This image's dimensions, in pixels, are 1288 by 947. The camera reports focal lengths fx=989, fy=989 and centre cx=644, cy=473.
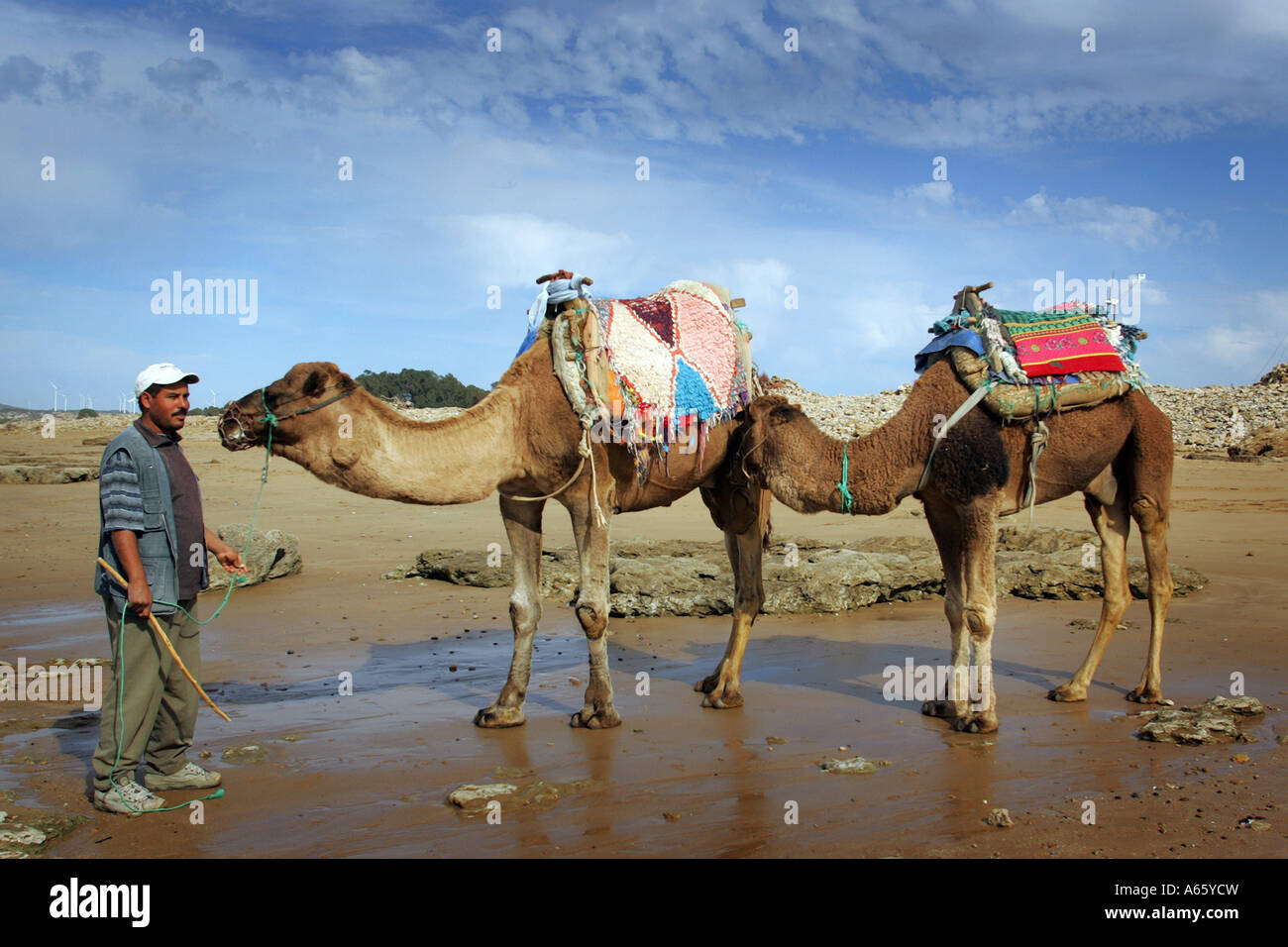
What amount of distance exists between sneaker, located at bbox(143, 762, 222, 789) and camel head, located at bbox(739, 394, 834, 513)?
11.9 ft

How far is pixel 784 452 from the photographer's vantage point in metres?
6.34

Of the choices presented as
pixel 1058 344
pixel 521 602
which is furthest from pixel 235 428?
pixel 1058 344

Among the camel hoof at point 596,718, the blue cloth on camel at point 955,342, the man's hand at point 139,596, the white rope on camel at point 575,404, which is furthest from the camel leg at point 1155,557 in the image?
the man's hand at point 139,596

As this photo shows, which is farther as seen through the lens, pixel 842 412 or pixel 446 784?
pixel 842 412

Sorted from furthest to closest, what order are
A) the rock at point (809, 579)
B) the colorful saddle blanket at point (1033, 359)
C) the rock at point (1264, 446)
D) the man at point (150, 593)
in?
1. the rock at point (1264, 446)
2. the rock at point (809, 579)
3. the colorful saddle blanket at point (1033, 359)
4. the man at point (150, 593)

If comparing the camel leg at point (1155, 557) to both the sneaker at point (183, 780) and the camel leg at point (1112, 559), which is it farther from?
the sneaker at point (183, 780)

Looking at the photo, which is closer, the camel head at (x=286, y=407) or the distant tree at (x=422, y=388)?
the camel head at (x=286, y=407)

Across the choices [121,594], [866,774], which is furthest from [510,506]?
[866,774]

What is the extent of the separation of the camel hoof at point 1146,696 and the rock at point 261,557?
8684 millimetres

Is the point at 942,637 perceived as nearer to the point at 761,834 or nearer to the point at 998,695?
the point at 998,695

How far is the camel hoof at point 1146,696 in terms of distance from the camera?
6680 millimetres

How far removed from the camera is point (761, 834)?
453 centimetres

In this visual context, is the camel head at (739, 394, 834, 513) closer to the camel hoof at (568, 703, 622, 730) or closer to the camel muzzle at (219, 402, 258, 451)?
the camel hoof at (568, 703, 622, 730)

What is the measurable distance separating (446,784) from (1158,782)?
3.71 meters
